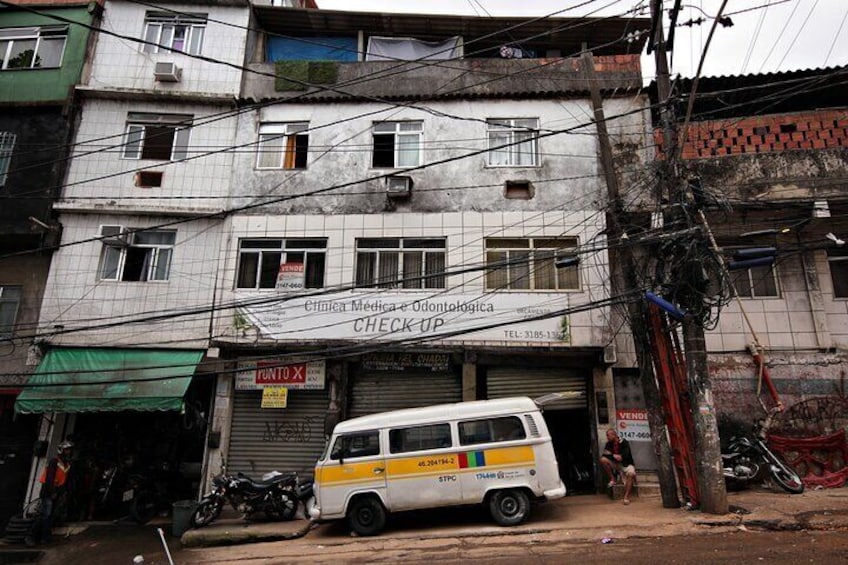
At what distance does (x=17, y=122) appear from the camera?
1352 cm

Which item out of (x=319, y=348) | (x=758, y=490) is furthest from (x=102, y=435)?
(x=758, y=490)

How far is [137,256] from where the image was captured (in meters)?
12.9

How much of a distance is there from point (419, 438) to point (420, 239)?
5.28 meters

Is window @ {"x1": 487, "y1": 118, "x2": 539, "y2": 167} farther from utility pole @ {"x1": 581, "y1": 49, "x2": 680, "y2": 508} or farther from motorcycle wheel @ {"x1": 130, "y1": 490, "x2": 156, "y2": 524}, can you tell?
motorcycle wheel @ {"x1": 130, "y1": 490, "x2": 156, "y2": 524}

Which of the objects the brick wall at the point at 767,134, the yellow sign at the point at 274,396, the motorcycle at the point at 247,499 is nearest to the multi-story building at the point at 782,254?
the brick wall at the point at 767,134

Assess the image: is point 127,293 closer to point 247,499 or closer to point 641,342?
point 247,499

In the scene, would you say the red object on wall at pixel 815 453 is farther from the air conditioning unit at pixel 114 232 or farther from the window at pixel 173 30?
the window at pixel 173 30

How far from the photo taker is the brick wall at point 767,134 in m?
11.5

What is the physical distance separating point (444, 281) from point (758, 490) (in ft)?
25.1

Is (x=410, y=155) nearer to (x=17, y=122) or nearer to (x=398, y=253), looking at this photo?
(x=398, y=253)

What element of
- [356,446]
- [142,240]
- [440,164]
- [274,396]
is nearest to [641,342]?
[356,446]

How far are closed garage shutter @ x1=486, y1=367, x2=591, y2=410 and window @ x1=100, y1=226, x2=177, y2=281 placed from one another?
8624mm

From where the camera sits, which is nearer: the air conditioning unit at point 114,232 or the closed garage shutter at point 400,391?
the closed garage shutter at point 400,391

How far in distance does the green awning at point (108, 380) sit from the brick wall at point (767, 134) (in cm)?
1228
